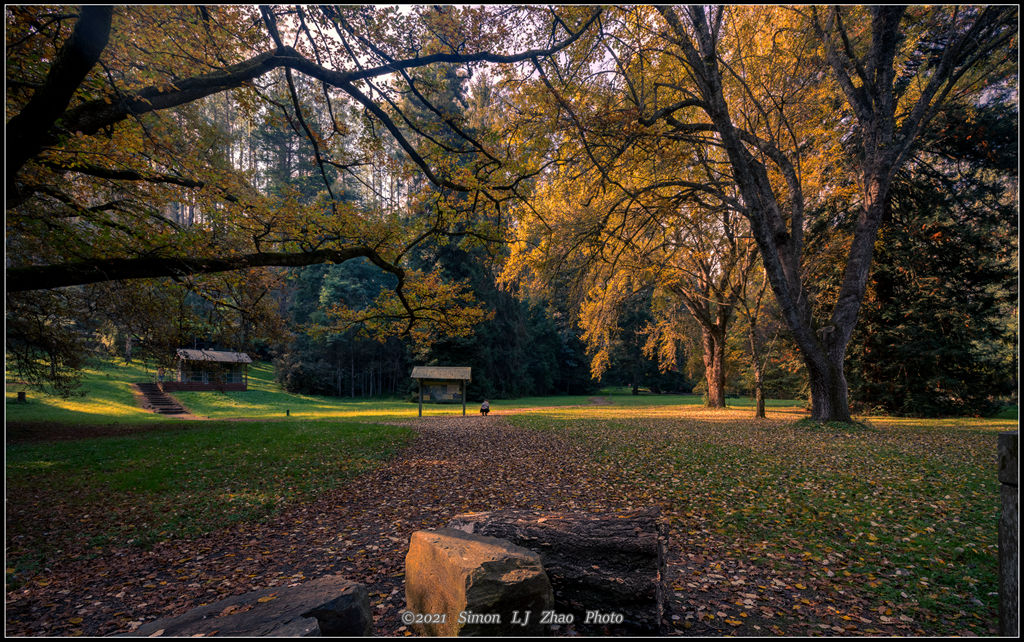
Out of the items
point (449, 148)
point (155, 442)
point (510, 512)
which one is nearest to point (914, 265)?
point (449, 148)

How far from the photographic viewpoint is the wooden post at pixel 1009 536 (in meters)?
2.67

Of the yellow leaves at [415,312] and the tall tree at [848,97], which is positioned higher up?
the tall tree at [848,97]

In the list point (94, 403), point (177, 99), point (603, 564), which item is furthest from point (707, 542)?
point (94, 403)

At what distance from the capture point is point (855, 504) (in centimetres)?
608

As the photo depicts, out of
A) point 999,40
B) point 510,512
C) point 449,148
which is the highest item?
point 999,40

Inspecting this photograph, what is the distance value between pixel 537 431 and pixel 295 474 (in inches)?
356

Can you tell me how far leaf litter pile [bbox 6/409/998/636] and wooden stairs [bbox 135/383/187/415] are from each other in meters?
27.7

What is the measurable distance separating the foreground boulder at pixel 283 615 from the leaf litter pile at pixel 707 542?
58 cm

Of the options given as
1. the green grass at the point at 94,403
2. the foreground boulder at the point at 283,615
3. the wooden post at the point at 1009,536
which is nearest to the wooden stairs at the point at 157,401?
the green grass at the point at 94,403

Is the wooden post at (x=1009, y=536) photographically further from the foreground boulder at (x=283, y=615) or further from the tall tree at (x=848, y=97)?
the tall tree at (x=848, y=97)

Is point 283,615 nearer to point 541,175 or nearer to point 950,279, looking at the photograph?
point 541,175

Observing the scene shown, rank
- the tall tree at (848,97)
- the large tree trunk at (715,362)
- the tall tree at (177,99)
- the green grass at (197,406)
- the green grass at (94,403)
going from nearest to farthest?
the tall tree at (177,99) → the tall tree at (848,97) → the green grass at (94,403) → the green grass at (197,406) → the large tree trunk at (715,362)

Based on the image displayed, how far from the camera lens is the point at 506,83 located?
7.27 m

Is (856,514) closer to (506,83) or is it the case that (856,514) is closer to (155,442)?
(506,83)
